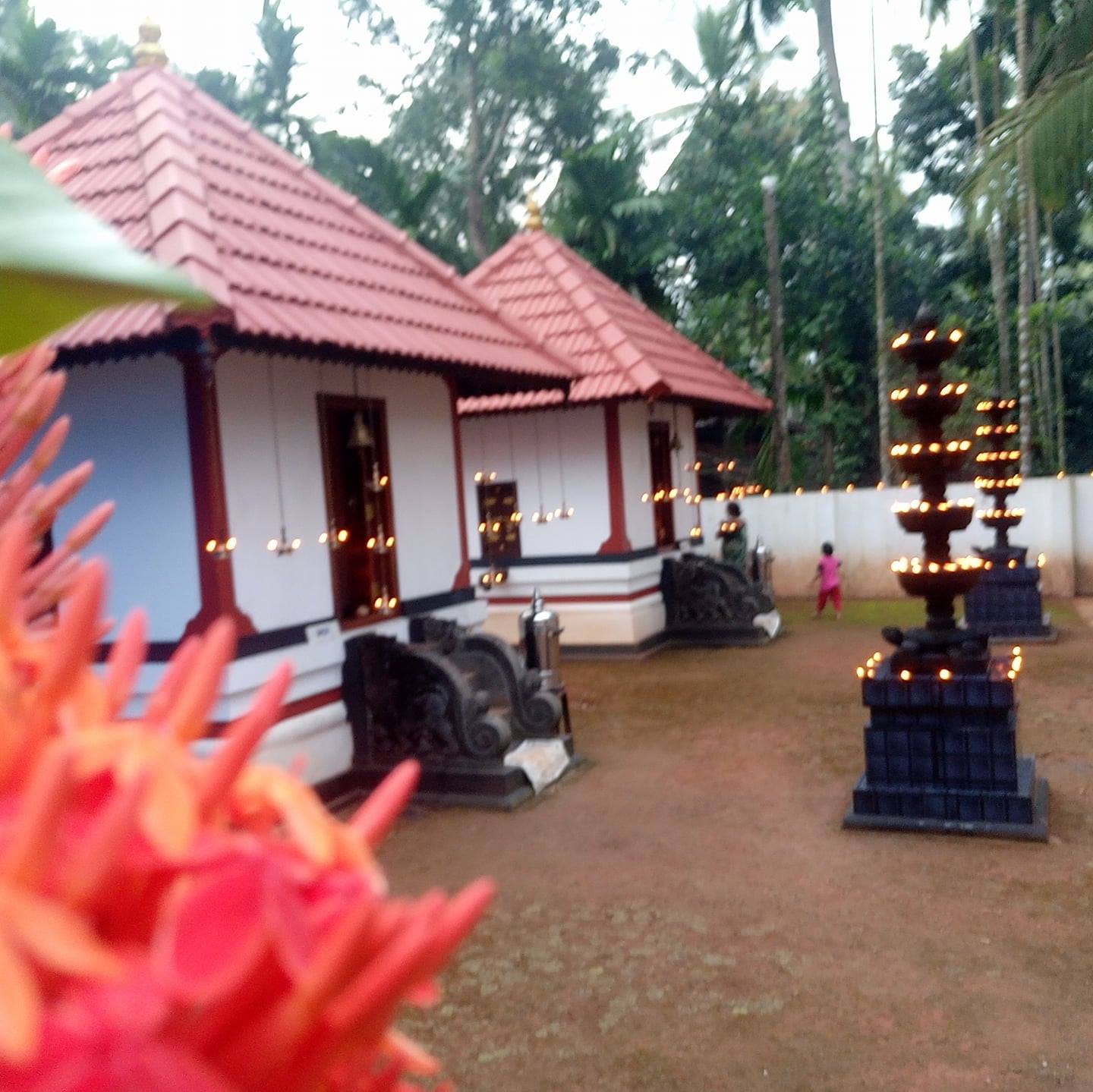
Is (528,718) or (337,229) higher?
(337,229)

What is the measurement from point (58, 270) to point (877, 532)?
52.2 ft

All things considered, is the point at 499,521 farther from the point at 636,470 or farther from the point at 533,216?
the point at 533,216

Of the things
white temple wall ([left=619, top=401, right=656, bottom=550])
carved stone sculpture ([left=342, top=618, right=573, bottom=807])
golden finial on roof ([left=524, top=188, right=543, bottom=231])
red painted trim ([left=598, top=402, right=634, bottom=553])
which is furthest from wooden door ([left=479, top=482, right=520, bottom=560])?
carved stone sculpture ([left=342, top=618, right=573, bottom=807])

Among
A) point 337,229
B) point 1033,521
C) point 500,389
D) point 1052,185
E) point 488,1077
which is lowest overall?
point 488,1077

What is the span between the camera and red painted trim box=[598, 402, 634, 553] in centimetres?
1156

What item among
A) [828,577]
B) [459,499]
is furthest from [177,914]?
[828,577]

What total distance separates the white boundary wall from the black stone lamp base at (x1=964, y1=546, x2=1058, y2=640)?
9.13 feet

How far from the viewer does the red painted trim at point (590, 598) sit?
11.6 metres

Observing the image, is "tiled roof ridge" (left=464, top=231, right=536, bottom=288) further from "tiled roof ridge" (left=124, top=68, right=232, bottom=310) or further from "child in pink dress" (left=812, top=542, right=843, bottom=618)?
"tiled roof ridge" (left=124, top=68, right=232, bottom=310)

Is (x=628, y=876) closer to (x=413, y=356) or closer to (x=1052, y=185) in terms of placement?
(x=413, y=356)

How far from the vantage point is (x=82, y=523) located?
695 millimetres

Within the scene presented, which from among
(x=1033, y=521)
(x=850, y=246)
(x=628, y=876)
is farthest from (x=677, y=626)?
(x=850, y=246)

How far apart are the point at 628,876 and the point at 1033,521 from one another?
11.4 meters

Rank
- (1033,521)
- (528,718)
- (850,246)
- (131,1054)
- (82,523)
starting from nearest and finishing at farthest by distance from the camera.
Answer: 1. (131,1054)
2. (82,523)
3. (528,718)
4. (1033,521)
5. (850,246)
